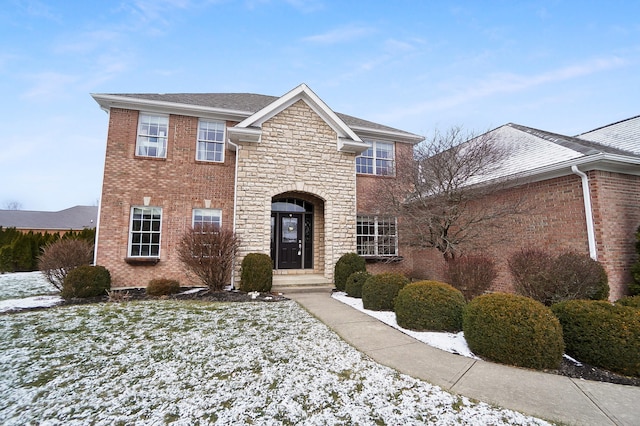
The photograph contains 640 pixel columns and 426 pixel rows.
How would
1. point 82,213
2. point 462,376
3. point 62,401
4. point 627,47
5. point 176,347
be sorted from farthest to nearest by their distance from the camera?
point 82,213 < point 627,47 < point 176,347 < point 462,376 < point 62,401

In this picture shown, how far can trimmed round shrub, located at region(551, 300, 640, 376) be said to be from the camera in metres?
3.49

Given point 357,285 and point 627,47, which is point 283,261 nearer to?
point 357,285

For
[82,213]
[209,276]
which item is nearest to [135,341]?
[209,276]

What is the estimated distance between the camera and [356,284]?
25.7 ft

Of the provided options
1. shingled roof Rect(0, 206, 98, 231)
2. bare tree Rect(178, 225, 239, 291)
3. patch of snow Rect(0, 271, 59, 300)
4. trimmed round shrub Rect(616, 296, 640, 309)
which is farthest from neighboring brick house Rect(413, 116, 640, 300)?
shingled roof Rect(0, 206, 98, 231)

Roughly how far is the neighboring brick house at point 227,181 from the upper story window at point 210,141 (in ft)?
0.11

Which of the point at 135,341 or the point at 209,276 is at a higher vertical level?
the point at 209,276

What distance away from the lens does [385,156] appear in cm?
1236

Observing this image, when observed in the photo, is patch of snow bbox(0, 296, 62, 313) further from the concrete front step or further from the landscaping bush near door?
the landscaping bush near door

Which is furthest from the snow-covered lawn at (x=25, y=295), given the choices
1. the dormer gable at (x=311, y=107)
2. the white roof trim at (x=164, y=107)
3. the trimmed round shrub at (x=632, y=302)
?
the trimmed round shrub at (x=632, y=302)

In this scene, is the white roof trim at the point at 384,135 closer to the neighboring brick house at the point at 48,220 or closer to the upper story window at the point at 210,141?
the upper story window at the point at 210,141

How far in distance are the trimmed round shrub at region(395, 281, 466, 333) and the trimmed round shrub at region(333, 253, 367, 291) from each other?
12.0 ft

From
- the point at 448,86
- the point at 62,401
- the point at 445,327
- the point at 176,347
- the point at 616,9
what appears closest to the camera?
the point at 62,401

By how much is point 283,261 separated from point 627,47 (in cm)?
1454
